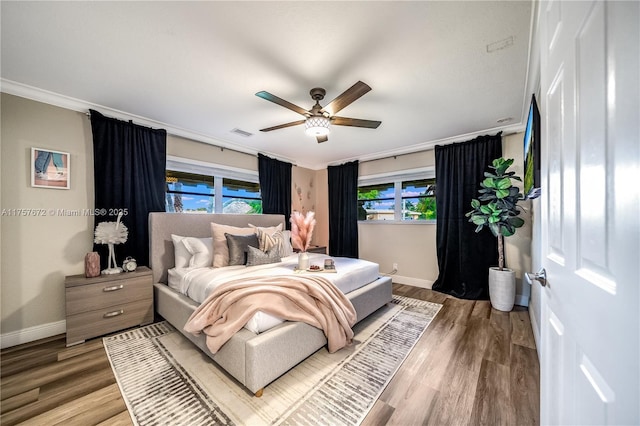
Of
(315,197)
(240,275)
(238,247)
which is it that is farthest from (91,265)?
(315,197)

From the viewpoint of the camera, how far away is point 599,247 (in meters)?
0.56

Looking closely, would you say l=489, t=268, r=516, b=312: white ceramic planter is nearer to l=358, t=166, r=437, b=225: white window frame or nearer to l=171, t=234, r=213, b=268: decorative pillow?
l=358, t=166, r=437, b=225: white window frame

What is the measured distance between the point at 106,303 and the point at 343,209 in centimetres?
378

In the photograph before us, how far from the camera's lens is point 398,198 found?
14.4ft

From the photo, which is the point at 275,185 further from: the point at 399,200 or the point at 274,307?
the point at 274,307

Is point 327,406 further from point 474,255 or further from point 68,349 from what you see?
point 474,255

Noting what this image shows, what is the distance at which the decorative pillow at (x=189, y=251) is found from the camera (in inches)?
108

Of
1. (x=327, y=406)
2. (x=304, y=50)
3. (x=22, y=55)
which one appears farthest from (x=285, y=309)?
(x=22, y=55)

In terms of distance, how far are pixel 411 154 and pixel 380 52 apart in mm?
2689

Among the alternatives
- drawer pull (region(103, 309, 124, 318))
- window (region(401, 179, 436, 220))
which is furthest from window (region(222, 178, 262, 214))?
window (region(401, 179, 436, 220))

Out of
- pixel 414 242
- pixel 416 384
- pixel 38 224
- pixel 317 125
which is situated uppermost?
pixel 317 125

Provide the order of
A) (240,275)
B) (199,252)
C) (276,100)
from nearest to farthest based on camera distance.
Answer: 1. (276,100)
2. (240,275)
3. (199,252)

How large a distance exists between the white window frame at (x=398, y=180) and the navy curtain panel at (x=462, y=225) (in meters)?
0.27

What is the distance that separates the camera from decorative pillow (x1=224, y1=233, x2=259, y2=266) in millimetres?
2746
